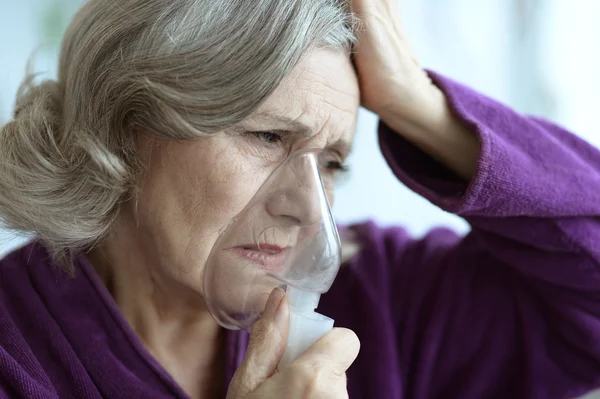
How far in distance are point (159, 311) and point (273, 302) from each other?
332 millimetres

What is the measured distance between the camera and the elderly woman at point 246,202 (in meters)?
0.83

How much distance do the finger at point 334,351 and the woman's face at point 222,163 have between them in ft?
0.74

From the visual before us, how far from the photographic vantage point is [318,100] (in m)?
0.87

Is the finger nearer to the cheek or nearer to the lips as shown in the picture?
the lips

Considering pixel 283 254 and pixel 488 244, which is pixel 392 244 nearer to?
pixel 488 244

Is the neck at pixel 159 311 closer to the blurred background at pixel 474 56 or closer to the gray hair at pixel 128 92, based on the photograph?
the gray hair at pixel 128 92

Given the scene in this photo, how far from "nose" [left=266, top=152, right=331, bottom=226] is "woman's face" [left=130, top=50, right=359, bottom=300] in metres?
0.06

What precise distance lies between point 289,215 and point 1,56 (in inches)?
41.5

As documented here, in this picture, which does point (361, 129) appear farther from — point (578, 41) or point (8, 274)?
point (8, 274)

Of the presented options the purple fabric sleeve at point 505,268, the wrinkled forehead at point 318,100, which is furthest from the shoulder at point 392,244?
the wrinkled forehead at point 318,100

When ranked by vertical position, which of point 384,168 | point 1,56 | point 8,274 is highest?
point 1,56

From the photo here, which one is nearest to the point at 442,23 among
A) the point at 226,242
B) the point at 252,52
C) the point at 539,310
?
the point at 539,310

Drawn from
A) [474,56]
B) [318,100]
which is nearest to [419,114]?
[318,100]

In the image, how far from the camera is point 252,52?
83cm
